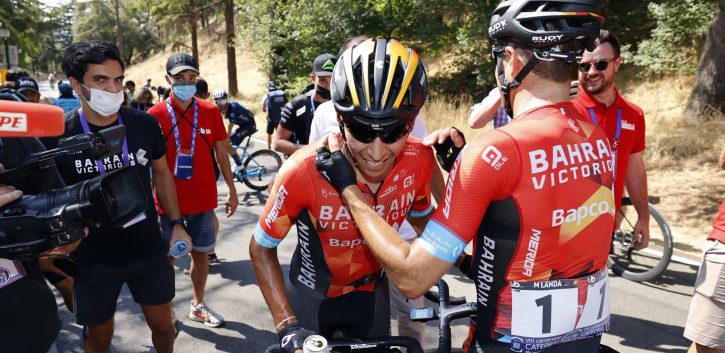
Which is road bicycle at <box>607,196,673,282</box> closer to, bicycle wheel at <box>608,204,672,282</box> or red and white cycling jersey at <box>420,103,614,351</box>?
bicycle wheel at <box>608,204,672,282</box>

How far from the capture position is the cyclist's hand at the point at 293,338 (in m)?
1.69

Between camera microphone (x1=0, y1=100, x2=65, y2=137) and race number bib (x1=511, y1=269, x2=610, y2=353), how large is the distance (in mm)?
1451

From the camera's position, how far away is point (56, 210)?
6.01 feet

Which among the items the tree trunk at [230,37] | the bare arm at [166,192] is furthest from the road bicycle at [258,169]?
the tree trunk at [230,37]

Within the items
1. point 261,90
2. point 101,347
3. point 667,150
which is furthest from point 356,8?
point 101,347

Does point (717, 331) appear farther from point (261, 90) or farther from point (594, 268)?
point (261, 90)

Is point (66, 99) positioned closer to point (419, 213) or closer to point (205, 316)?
point (205, 316)

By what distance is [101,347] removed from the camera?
3.14 metres

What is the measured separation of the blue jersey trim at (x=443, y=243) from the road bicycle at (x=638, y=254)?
420 cm

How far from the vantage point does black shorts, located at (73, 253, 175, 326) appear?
298cm

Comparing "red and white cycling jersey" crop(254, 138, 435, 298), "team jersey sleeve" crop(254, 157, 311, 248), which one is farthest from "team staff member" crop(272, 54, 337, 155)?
"team jersey sleeve" crop(254, 157, 311, 248)

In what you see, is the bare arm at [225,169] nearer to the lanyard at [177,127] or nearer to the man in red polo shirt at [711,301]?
the lanyard at [177,127]

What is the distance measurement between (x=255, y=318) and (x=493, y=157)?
142 inches

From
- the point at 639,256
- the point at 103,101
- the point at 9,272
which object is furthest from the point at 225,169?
the point at 639,256
